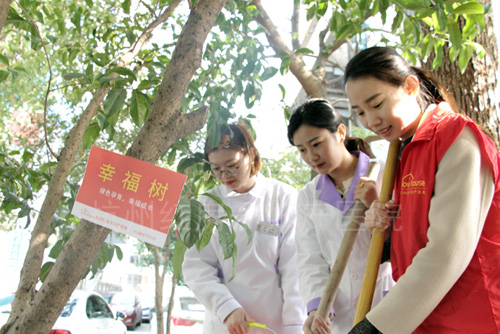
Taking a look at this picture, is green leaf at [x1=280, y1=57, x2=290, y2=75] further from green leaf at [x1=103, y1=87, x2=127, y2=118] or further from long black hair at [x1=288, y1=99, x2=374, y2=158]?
green leaf at [x1=103, y1=87, x2=127, y2=118]

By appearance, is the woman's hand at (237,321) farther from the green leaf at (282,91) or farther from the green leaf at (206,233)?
the green leaf at (282,91)

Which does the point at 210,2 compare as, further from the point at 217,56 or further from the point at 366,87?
the point at 217,56

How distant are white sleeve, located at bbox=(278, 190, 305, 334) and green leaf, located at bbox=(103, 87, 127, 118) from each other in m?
0.83

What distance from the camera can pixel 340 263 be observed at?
1.16 metres

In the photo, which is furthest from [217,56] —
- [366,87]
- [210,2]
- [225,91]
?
[366,87]

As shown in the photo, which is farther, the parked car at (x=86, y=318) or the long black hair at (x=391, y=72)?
the parked car at (x=86, y=318)

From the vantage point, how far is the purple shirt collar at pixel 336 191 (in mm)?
1357

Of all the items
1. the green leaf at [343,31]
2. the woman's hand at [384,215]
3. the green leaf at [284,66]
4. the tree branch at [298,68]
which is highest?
the tree branch at [298,68]

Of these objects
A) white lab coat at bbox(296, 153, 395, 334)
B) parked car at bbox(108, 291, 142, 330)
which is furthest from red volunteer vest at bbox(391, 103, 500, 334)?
parked car at bbox(108, 291, 142, 330)

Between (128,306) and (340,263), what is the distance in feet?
35.5

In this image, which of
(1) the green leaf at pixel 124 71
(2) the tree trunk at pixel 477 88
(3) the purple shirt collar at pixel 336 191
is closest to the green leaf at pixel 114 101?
(1) the green leaf at pixel 124 71

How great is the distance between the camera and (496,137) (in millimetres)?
2154

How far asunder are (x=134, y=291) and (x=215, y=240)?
10.7 meters

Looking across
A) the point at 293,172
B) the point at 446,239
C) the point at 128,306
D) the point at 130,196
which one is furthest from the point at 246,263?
the point at 128,306
